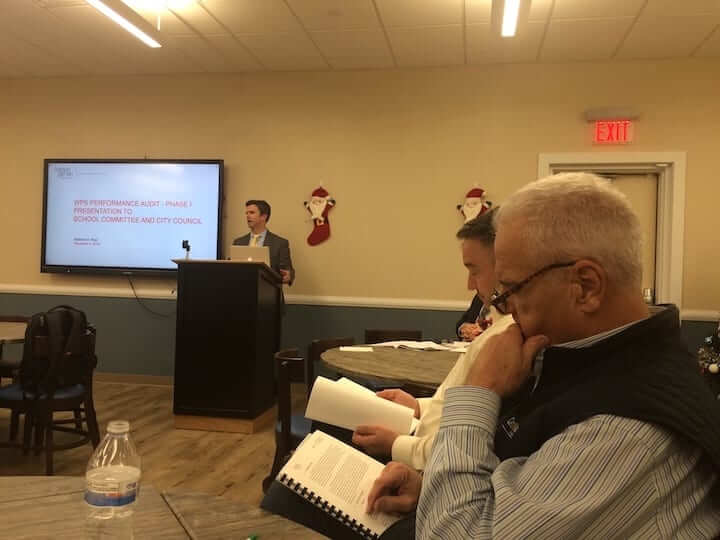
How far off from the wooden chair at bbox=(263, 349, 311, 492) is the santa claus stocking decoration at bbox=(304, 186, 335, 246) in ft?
9.75

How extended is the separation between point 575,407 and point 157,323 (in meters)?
5.39

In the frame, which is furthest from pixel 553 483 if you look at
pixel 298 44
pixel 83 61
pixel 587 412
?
pixel 83 61

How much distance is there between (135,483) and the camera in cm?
93

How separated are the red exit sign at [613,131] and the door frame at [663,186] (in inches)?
4.2

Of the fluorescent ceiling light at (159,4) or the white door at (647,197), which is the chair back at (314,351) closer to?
the fluorescent ceiling light at (159,4)

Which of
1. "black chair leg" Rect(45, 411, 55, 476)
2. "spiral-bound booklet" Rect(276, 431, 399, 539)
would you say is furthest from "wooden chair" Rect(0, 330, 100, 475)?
"spiral-bound booklet" Rect(276, 431, 399, 539)

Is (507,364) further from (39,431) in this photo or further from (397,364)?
(39,431)

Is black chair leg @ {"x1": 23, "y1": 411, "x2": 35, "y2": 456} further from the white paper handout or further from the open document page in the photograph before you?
the open document page

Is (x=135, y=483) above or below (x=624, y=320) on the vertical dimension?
below

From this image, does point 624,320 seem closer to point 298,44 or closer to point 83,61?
point 298,44

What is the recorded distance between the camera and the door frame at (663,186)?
5.04m

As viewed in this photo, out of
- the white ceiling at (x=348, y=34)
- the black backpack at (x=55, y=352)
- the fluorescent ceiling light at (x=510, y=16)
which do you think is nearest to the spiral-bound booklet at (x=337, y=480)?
the black backpack at (x=55, y=352)

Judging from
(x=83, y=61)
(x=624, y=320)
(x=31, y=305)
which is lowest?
(x=31, y=305)

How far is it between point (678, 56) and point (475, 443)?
5.15m
